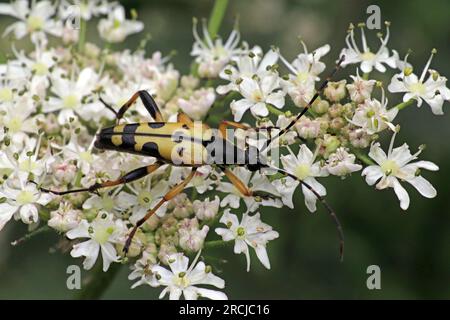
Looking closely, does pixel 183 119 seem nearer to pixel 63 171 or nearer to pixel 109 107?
pixel 109 107

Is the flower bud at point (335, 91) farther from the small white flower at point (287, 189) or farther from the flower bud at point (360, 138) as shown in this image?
the small white flower at point (287, 189)

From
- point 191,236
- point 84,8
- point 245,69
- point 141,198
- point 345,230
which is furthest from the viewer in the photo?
point 345,230

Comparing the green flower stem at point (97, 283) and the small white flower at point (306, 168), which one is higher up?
the small white flower at point (306, 168)

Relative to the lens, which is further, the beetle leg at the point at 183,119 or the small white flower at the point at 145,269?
the beetle leg at the point at 183,119

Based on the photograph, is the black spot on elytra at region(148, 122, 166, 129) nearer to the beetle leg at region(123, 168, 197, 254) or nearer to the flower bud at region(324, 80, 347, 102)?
the beetle leg at region(123, 168, 197, 254)

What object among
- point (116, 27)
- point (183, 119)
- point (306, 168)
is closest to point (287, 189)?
point (306, 168)

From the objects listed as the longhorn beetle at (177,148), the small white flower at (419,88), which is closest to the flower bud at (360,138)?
the longhorn beetle at (177,148)

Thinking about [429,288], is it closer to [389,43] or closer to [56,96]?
[389,43]

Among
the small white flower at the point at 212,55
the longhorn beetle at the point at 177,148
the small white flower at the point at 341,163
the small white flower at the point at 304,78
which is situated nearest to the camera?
the small white flower at the point at 341,163
